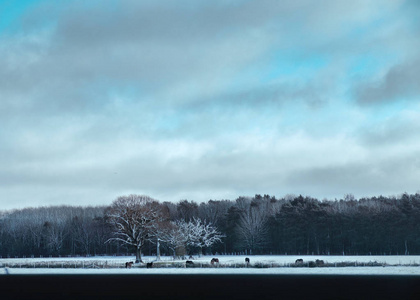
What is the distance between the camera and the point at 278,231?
11300 centimetres

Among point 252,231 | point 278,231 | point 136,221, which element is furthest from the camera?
point 278,231

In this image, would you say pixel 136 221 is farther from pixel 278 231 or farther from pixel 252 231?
pixel 278 231

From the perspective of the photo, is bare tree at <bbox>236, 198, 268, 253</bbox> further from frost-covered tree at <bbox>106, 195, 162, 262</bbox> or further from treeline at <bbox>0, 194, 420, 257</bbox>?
frost-covered tree at <bbox>106, 195, 162, 262</bbox>

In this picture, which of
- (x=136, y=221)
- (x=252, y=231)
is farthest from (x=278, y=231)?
(x=136, y=221)

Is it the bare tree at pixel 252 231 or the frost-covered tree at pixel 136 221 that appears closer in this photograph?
the frost-covered tree at pixel 136 221

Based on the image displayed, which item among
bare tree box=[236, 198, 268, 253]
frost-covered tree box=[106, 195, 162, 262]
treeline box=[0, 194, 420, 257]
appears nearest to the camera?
frost-covered tree box=[106, 195, 162, 262]

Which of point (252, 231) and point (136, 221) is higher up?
point (136, 221)

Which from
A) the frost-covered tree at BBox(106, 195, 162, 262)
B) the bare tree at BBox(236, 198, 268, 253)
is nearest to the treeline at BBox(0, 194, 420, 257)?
the bare tree at BBox(236, 198, 268, 253)

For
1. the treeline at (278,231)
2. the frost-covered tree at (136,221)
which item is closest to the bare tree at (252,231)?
the treeline at (278,231)

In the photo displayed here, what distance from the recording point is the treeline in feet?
324

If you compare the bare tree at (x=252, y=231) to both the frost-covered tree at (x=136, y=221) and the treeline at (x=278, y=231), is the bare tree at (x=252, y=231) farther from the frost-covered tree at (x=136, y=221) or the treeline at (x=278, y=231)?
the frost-covered tree at (x=136, y=221)

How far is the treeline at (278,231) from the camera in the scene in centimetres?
9888

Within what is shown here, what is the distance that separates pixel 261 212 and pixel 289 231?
14.4 m

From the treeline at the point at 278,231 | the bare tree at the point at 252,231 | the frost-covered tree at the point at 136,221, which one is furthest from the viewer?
the bare tree at the point at 252,231
